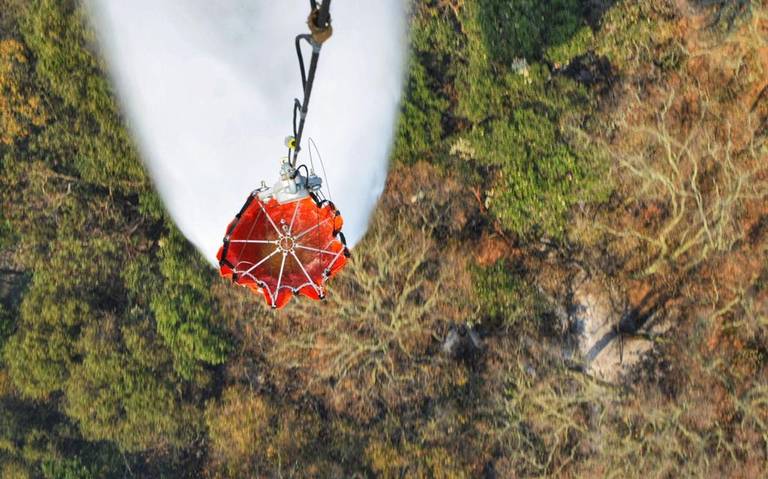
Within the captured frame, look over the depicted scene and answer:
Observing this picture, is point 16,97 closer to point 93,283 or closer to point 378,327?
point 93,283

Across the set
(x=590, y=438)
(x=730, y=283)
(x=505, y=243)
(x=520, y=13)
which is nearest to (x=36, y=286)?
(x=505, y=243)

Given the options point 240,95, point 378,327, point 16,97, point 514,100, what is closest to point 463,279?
point 378,327

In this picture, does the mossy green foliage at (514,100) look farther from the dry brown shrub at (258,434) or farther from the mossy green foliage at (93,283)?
the dry brown shrub at (258,434)

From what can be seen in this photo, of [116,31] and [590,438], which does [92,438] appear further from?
[590,438]

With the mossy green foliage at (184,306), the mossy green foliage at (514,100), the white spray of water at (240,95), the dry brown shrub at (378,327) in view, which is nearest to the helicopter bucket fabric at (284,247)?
the dry brown shrub at (378,327)

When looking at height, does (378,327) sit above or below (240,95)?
below
